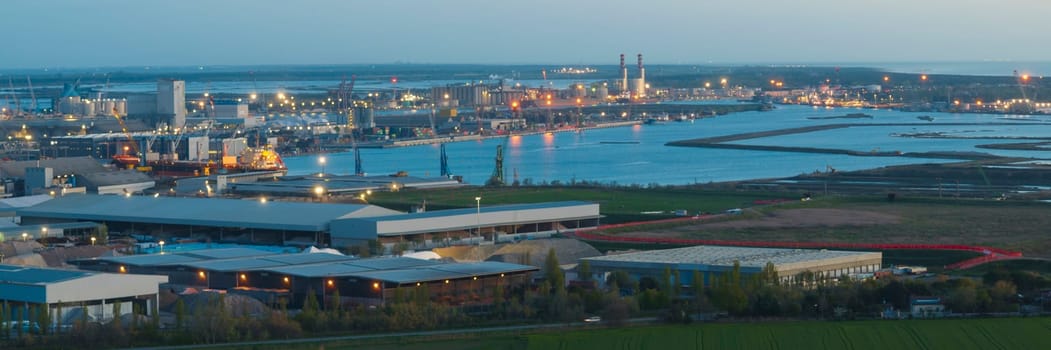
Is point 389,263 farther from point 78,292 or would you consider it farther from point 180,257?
point 78,292

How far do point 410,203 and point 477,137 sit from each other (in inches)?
659

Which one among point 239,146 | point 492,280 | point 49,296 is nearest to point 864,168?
point 239,146

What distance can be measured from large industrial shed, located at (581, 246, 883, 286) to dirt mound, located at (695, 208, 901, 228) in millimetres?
2081

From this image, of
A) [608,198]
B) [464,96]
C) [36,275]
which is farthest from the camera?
[464,96]

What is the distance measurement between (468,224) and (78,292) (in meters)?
4.25

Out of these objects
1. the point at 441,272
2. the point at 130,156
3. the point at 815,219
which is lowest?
the point at 130,156

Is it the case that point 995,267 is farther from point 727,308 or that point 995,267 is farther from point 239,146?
point 239,146

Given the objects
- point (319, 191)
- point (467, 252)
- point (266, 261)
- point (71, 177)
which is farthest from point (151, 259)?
point (71, 177)

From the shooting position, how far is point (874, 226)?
12.8 meters

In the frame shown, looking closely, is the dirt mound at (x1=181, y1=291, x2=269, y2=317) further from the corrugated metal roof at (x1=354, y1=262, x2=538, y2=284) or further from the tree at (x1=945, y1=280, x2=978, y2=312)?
the tree at (x1=945, y1=280, x2=978, y2=312)

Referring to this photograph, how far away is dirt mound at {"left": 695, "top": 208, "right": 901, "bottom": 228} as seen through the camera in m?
13.0

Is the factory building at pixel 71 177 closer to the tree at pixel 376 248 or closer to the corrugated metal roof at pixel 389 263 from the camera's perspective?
the tree at pixel 376 248

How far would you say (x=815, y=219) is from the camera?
1336 centimetres

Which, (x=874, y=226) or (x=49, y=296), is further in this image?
(x=874, y=226)
